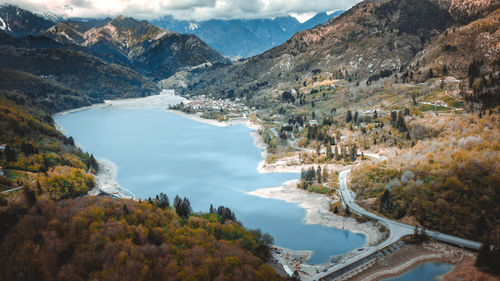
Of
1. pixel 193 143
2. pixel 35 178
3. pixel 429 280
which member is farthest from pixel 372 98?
pixel 35 178

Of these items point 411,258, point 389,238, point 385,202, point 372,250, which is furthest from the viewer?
point 385,202

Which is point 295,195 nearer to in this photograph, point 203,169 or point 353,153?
point 353,153

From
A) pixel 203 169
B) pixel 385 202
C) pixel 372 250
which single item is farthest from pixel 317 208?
pixel 203 169

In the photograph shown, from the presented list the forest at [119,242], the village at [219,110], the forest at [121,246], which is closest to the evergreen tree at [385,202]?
the forest at [119,242]

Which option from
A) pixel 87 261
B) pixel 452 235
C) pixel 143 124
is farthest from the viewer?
pixel 143 124

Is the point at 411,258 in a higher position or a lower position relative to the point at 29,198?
lower

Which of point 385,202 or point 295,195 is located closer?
point 385,202

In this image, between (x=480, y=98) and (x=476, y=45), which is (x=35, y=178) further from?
(x=476, y=45)
